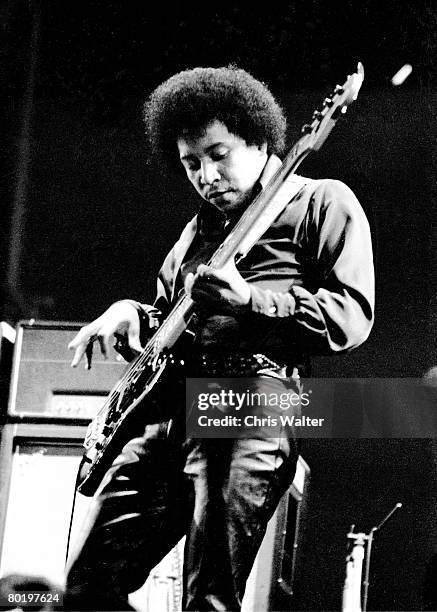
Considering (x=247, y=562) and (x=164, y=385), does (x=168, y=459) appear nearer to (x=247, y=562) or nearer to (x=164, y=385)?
(x=164, y=385)

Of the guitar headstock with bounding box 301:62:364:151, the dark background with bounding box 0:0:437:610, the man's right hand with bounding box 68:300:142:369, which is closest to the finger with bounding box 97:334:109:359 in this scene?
the man's right hand with bounding box 68:300:142:369

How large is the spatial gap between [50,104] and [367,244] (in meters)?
1.12

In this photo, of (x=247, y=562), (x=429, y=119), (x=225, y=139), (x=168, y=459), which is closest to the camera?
(x=247, y=562)

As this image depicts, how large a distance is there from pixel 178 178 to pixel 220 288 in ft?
1.63

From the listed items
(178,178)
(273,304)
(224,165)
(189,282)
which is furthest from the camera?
(178,178)

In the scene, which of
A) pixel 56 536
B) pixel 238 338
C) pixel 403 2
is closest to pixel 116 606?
pixel 56 536

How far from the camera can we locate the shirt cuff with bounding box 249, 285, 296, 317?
6.66 ft

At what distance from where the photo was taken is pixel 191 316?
215cm

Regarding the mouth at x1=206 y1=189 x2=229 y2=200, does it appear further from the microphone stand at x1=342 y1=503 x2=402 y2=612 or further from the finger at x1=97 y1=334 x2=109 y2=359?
the microphone stand at x1=342 y1=503 x2=402 y2=612

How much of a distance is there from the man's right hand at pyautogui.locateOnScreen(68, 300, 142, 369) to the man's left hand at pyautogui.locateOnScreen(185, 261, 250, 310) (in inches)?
9.3

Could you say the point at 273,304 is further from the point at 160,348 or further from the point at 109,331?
the point at 109,331

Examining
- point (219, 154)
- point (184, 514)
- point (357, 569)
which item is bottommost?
point (357, 569)

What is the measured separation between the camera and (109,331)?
2.28 m

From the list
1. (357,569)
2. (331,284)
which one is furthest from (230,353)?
(357,569)
